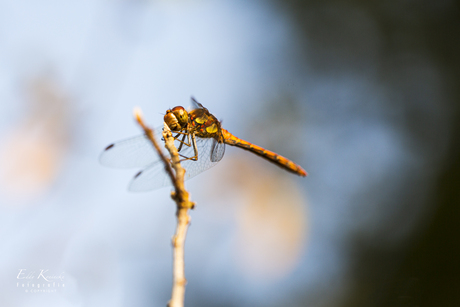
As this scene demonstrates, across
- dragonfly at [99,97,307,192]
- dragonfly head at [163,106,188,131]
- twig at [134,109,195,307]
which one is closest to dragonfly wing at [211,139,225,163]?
dragonfly at [99,97,307,192]

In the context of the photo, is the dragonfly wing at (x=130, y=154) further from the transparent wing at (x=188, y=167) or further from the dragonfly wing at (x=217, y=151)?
the dragonfly wing at (x=217, y=151)

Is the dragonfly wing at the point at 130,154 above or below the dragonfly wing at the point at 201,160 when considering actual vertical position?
above

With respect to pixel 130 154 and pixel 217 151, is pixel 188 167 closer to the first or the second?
pixel 217 151

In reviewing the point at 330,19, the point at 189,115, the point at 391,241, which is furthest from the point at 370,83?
the point at 189,115

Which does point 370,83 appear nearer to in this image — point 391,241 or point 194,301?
point 391,241

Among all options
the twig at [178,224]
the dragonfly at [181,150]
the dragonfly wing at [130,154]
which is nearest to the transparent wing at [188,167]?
the dragonfly at [181,150]

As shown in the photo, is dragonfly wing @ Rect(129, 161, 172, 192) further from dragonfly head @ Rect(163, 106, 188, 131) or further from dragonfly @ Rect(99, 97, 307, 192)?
dragonfly head @ Rect(163, 106, 188, 131)

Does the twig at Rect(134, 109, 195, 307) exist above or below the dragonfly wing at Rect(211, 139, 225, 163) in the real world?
below
